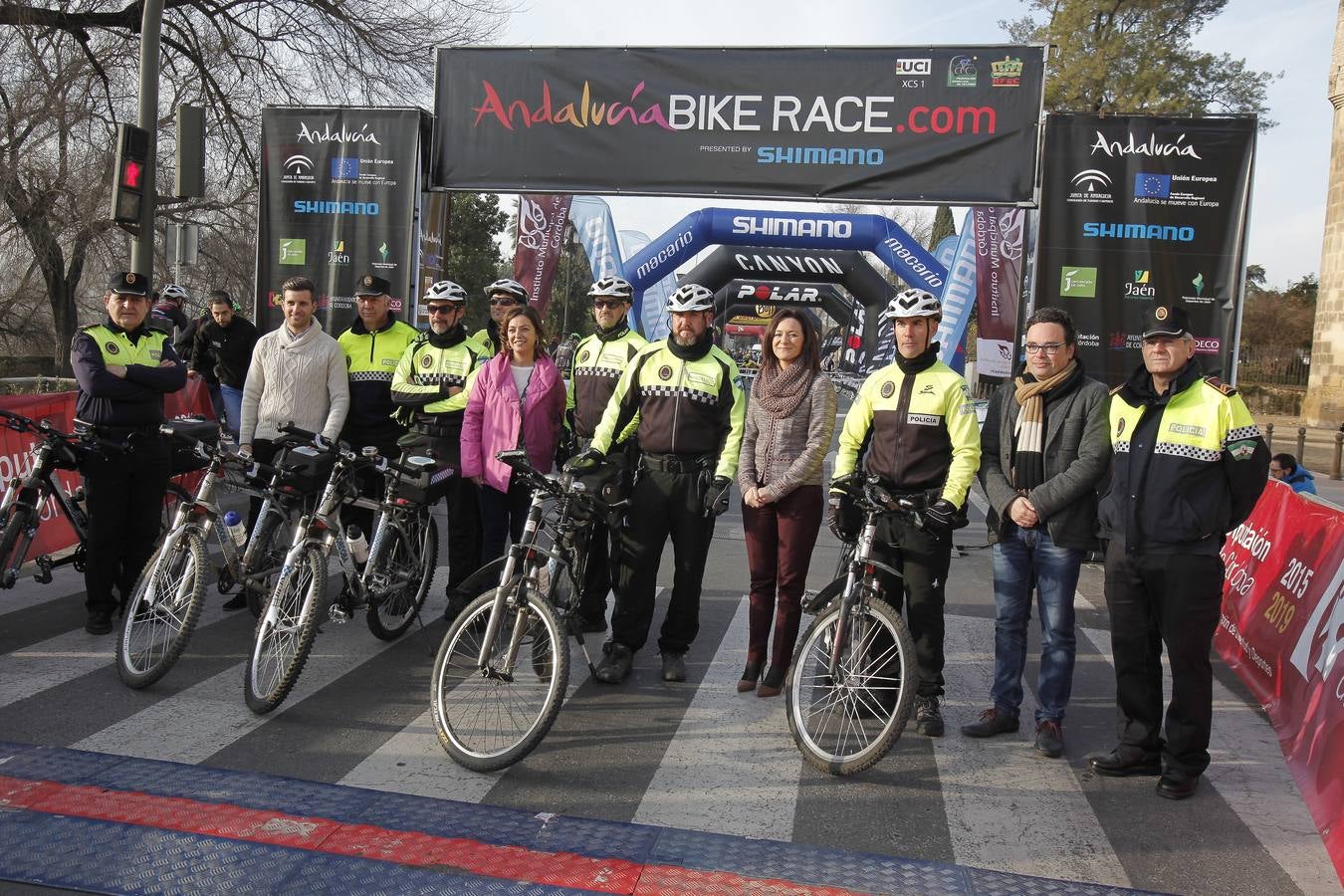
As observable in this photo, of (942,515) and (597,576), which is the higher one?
(942,515)

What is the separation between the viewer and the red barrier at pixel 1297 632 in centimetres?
458

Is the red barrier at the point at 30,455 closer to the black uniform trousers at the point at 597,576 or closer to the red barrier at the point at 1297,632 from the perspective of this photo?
the black uniform trousers at the point at 597,576

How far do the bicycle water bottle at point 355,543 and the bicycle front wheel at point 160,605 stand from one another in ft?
2.47

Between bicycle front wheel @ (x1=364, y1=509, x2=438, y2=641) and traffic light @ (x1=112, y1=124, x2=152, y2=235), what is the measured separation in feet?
17.0

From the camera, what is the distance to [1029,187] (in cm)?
945

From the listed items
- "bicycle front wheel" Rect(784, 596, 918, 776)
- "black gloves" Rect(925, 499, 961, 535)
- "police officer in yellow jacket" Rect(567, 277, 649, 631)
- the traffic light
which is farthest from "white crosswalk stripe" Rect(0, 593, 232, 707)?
the traffic light

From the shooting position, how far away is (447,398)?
6828 mm

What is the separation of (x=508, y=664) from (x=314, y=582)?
1.08 metres

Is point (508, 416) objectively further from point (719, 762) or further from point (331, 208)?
point (331, 208)

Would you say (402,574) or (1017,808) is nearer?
(1017,808)

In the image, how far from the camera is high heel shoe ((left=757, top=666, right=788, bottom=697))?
5.64 metres

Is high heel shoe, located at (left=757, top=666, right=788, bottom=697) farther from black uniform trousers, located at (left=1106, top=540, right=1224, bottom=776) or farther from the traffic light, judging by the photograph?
the traffic light

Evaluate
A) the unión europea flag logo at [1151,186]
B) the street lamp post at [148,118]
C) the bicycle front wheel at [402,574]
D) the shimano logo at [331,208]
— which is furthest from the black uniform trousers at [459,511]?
the unión europea flag logo at [1151,186]

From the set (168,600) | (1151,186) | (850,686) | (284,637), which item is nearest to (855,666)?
(850,686)
